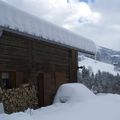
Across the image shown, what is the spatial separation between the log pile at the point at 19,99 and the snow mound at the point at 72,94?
1327 mm

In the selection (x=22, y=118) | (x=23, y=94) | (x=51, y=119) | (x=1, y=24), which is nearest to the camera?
(x=22, y=118)

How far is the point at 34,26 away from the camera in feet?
42.9

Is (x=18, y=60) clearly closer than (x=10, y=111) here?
No

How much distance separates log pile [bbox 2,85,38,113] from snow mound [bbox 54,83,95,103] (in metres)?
1.33

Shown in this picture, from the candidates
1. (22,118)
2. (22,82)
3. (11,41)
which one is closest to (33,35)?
(11,41)

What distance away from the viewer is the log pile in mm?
12500

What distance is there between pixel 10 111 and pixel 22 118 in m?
4.41

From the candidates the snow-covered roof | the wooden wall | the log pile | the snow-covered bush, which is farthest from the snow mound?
the snow-covered bush

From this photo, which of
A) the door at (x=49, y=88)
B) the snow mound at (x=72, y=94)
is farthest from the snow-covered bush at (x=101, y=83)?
the snow mound at (x=72, y=94)

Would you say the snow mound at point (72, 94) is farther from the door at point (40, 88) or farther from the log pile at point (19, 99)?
the log pile at point (19, 99)

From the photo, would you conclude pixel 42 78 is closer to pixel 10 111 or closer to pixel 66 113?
pixel 10 111

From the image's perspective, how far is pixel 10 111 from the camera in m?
12.6

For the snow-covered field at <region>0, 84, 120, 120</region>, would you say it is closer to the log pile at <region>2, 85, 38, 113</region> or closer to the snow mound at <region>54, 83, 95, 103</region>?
the snow mound at <region>54, 83, 95, 103</region>

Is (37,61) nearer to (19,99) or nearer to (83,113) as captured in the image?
(19,99)
